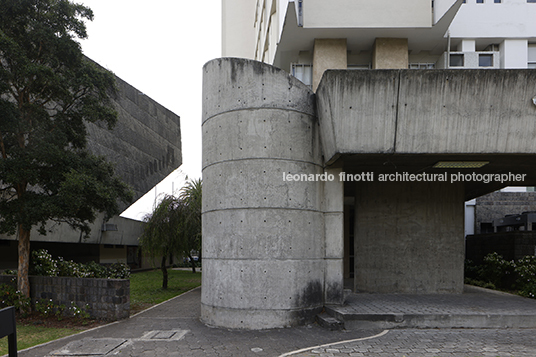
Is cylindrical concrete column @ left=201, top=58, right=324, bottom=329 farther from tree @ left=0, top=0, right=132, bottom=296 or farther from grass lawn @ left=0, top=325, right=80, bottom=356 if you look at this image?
tree @ left=0, top=0, right=132, bottom=296

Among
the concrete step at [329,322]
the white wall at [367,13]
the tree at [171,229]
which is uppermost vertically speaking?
the white wall at [367,13]

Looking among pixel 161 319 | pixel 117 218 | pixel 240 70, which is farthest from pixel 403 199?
pixel 117 218

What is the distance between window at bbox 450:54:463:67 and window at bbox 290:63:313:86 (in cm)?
518

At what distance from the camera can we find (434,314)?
367 inches

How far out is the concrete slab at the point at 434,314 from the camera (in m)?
9.24

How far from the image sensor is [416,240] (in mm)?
13719

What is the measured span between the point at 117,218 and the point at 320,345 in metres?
24.3

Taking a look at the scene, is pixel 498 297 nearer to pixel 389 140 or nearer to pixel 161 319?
pixel 389 140

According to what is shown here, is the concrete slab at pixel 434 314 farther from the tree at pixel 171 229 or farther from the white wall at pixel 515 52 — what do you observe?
the white wall at pixel 515 52

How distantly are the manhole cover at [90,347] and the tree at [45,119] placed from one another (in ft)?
13.3

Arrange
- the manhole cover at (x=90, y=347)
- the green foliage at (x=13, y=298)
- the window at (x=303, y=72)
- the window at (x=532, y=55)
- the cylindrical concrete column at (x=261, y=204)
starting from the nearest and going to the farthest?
1. the manhole cover at (x=90, y=347)
2. the cylindrical concrete column at (x=261, y=204)
3. the green foliage at (x=13, y=298)
4. the window at (x=303, y=72)
5. the window at (x=532, y=55)

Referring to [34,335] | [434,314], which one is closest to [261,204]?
[434,314]

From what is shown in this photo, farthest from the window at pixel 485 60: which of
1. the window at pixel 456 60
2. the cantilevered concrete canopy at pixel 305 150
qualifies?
the cantilevered concrete canopy at pixel 305 150

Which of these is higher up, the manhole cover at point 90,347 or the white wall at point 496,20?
the white wall at point 496,20
